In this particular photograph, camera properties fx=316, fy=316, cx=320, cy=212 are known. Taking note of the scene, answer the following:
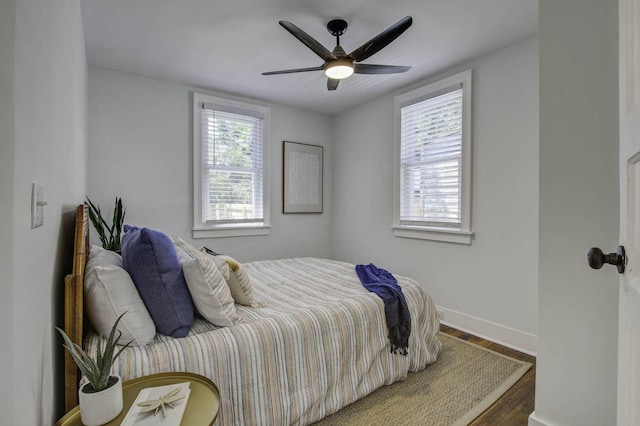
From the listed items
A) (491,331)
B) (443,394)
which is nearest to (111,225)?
(443,394)

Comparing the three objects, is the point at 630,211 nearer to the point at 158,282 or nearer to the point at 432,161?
the point at 158,282

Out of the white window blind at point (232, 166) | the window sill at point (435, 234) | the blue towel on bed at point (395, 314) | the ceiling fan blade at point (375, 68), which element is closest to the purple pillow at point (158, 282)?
the blue towel on bed at point (395, 314)

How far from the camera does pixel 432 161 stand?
339 cm

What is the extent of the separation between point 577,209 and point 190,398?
1.76 meters

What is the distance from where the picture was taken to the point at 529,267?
2.66 meters

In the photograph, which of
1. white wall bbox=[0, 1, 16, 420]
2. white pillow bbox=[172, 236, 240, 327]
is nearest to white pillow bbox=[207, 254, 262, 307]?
white pillow bbox=[172, 236, 240, 327]

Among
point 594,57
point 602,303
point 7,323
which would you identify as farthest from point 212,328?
point 594,57

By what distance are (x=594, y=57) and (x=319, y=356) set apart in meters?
1.92

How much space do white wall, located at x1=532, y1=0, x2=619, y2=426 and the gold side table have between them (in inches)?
59.5

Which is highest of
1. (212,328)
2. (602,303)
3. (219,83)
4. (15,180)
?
(219,83)

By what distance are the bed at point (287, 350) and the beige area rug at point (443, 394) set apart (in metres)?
0.07

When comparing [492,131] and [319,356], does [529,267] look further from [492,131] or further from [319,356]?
[319,356]

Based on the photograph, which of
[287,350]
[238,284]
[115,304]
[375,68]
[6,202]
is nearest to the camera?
[6,202]

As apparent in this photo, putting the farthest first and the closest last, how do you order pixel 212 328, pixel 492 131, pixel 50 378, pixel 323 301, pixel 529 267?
pixel 492 131
pixel 529 267
pixel 323 301
pixel 212 328
pixel 50 378
